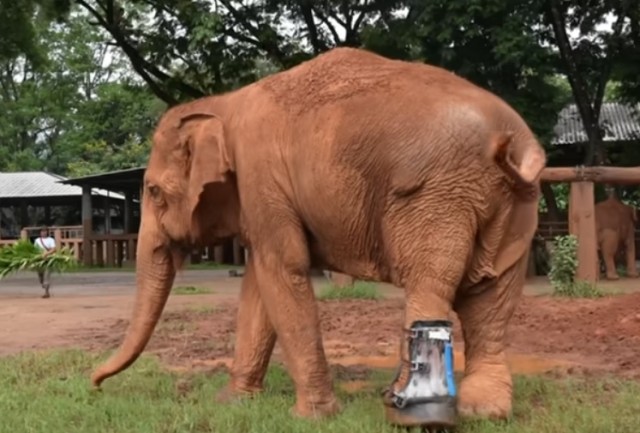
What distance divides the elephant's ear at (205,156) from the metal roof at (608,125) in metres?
16.0

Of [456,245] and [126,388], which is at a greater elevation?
[456,245]

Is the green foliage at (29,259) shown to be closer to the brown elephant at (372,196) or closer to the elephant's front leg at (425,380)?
the brown elephant at (372,196)

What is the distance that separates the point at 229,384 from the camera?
19.8ft

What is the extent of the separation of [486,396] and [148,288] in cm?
226

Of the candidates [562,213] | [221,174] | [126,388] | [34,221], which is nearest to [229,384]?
[126,388]

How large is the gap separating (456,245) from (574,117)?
70.2 feet

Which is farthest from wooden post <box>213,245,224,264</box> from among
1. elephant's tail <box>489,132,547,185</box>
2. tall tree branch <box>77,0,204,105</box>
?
elephant's tail <box>489,132,547,185</box>

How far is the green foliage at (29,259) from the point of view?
1592 cm

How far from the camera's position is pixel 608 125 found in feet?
77.2

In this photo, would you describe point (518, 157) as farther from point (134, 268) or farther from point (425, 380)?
point (134, 268)

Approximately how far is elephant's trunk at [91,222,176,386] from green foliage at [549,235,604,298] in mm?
7554

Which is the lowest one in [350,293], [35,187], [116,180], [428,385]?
[428,385]

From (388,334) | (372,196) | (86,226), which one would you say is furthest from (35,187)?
(372,196)

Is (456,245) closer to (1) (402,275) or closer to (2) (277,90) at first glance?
(1) (402,275)
